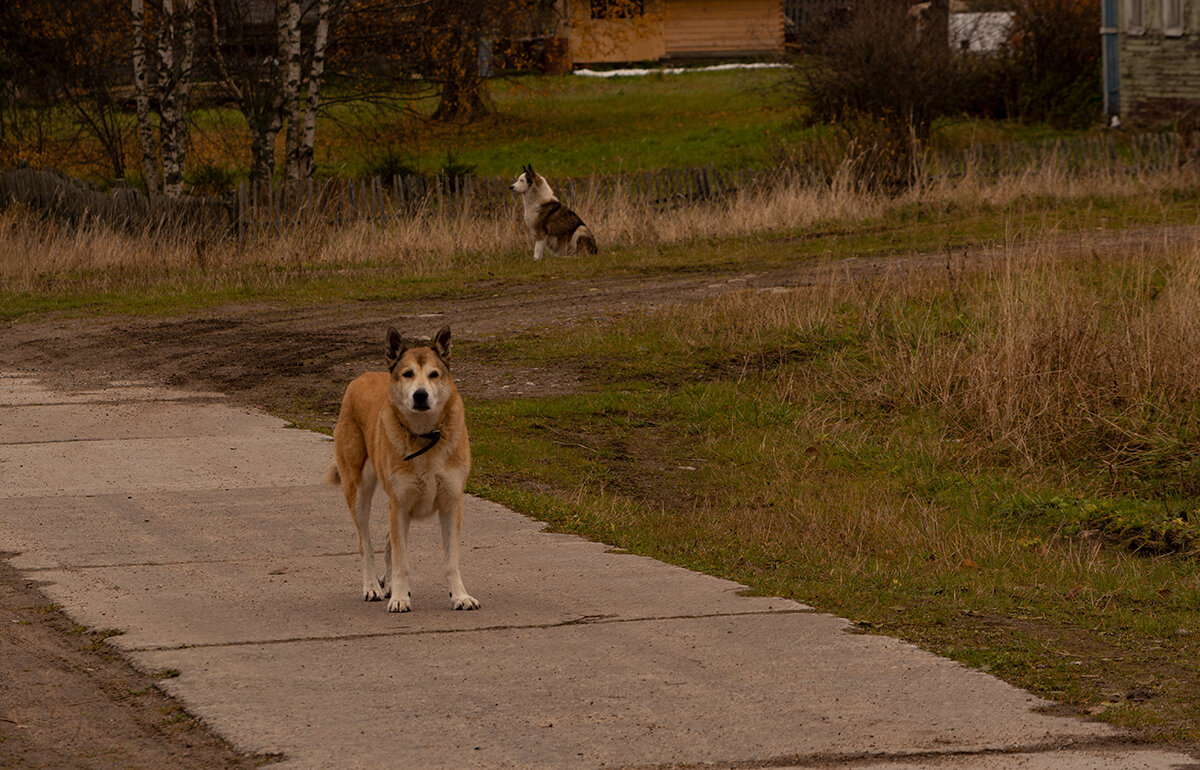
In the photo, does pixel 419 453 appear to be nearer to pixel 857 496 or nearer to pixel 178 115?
pixel 857 496

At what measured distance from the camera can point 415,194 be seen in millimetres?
26562

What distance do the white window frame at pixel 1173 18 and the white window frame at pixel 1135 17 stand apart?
1009 millimetres

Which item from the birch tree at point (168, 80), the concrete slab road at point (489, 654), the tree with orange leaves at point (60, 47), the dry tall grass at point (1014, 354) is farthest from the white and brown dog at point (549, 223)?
the concrete slab road at point (489, 654)

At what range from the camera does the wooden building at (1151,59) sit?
119ft

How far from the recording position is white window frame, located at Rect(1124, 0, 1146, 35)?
37.7 meters

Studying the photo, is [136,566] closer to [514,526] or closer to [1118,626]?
[514,526]

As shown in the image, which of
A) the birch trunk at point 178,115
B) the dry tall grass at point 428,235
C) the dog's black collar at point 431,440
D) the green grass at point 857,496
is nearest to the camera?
the green grass at point 857,496

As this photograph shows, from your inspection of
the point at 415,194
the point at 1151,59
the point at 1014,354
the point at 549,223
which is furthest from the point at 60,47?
the point at 1151,59

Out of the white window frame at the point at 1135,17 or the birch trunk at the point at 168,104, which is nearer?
the birch trunk at the point at 168,104

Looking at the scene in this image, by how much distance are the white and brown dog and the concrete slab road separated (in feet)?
44.5

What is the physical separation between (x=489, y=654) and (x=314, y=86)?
2193cm

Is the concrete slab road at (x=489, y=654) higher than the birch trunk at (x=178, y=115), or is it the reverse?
the birch trunk at (x=178, y=115)

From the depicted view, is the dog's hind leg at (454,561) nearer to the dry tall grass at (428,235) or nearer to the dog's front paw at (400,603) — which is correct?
the dog's front paw at (400,603)

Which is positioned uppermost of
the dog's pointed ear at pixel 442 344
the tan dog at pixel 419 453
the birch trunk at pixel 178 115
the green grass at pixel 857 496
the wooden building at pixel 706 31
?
the wooden building at pixel 706 31
